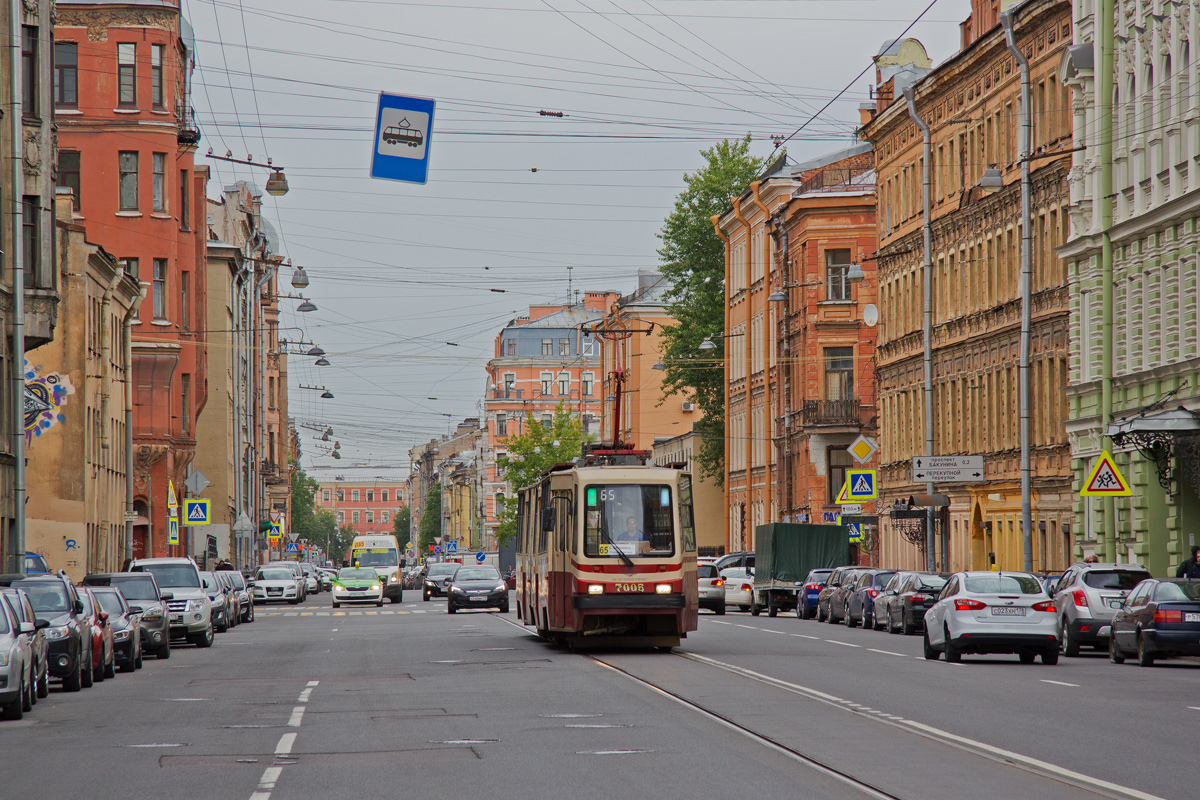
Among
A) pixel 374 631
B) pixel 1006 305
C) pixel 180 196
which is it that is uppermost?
pixel 180 196

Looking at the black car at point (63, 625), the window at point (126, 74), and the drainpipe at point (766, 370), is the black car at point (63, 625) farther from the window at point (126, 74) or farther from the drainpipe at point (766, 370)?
the drainpipe at point (766, 370)

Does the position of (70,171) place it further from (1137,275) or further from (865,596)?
(1137,275)

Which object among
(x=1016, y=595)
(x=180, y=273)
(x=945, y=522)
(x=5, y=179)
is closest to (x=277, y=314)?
(x=180, y=273)

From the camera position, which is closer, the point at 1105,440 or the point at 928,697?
the point at 928,697

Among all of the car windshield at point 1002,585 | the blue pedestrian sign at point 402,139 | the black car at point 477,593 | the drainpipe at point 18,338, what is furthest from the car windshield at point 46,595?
the black car at point 477,593

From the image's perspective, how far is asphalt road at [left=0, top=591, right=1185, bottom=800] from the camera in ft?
41.2

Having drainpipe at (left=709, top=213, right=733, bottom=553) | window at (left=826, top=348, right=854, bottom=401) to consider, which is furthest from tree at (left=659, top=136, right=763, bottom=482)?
window at (left=826, top=348, right=854, bottom=401)

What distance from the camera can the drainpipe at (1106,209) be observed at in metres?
43.5

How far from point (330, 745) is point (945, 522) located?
44.0 meters

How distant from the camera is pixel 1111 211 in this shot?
4403cm

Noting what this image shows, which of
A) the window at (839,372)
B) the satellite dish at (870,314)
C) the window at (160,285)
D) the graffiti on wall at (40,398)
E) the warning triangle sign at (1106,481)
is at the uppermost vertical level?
the window at (160,285)

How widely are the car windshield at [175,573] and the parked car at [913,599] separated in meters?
14.5

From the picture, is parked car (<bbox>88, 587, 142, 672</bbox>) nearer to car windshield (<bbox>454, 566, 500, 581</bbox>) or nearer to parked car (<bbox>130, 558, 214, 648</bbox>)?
parked car (<bbox>130, 558, 214, 648</bbox>)

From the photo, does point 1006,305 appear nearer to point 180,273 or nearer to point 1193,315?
point 1193,315
